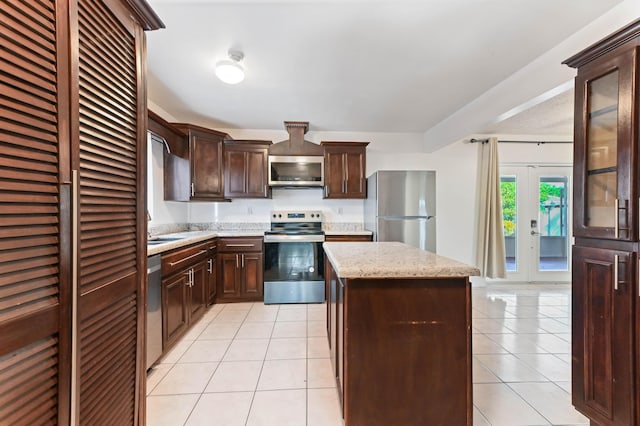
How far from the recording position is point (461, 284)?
136 centimetres

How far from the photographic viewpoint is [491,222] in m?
4.13

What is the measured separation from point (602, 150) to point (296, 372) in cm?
239

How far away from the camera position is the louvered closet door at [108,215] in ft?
2.96

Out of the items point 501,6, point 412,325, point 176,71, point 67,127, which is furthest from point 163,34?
point 412,325

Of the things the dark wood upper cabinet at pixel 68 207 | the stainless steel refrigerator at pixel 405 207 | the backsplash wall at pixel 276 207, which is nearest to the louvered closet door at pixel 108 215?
the dark wood upper cabinet at pixel 68 207

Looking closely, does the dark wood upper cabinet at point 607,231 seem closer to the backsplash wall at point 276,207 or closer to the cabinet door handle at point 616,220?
the cabinet door handle at point 616,220

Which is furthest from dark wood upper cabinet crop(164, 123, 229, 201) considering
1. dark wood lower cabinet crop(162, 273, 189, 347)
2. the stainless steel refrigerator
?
the stainless steel refrigerator

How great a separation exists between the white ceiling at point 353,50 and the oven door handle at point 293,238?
160 centimetres

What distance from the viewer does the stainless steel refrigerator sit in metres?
3.59

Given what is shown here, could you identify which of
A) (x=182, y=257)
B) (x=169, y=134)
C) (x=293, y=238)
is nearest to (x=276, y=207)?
(x=293, y=238)

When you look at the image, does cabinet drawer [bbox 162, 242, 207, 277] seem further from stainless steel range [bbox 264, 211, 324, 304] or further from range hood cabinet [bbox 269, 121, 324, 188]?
range hood cabinet [bbox 269, 121, 324, 188]

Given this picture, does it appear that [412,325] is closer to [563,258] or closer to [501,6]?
[501,6]

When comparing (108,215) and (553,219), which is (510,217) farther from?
(108,215)

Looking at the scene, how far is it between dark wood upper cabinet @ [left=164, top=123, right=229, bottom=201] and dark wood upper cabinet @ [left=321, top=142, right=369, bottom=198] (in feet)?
4.91
